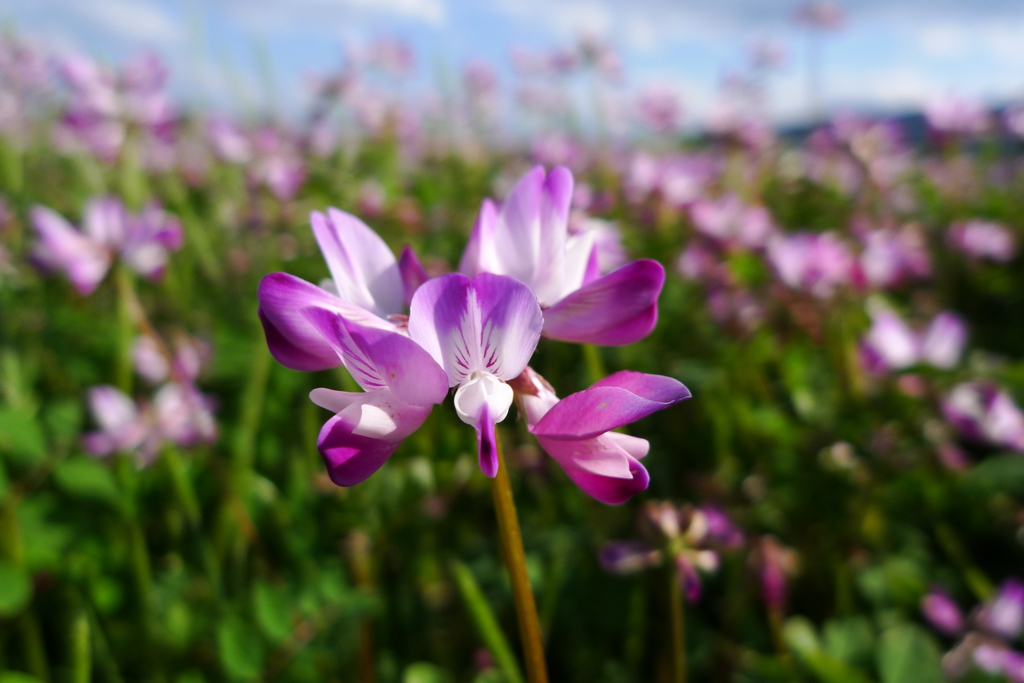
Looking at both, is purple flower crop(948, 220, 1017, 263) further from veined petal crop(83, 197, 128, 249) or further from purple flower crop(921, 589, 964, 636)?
veined petal crop(83, 197, 128, 249)

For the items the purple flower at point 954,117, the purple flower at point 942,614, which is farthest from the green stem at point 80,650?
the purple flower at point 954,117

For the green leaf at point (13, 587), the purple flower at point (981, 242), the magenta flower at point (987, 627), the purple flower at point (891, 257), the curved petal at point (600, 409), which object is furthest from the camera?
the purple flower at point (981, 242)

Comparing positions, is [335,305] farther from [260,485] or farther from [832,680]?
[260,485]

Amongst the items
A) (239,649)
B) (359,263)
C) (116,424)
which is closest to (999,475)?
(359,263)

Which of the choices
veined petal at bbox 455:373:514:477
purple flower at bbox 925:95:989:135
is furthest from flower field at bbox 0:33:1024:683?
purple flower at bbox 925:95:989:135

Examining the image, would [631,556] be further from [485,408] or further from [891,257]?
[891,257]

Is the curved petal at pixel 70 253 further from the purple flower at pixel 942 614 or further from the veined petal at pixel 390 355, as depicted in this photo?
the purple flower at pixel 942 614

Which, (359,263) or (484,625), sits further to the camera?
(484,625)
